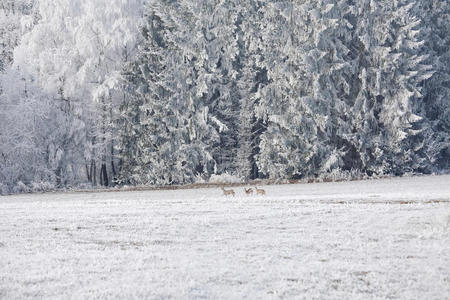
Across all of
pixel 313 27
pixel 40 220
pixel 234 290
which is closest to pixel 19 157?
pixel 313 27

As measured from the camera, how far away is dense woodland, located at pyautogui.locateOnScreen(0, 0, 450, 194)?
3628 centimetres

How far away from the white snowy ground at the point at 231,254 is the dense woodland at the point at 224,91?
1976cm

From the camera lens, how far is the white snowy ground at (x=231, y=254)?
7137 millimetres

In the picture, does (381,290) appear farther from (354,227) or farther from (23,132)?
(23,132)

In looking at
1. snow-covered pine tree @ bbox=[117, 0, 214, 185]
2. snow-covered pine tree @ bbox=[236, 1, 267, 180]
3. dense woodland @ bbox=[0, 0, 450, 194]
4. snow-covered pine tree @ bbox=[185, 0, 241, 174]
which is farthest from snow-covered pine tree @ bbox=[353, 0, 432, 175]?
snow-covered pine tree @ bbox=[117, 0, 214, 185]

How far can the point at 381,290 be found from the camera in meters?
7.07

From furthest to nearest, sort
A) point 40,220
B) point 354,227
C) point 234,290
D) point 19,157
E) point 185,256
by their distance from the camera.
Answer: point 19,157 → point 40,220 → point 354,227 → point 185,256 → point 234,290

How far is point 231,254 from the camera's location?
31.5 feet

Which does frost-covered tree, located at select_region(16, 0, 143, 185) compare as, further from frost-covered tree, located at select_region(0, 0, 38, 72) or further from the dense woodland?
frost-covered tree, located at select_region(0, 0, 38, 72)

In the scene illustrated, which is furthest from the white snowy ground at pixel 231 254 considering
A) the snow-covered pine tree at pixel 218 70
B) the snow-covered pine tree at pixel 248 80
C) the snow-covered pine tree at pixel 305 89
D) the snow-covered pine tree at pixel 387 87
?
the snow-covered pine tree at pixel 218 70

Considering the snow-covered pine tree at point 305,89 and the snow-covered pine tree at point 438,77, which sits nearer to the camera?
the snow-covered pine tree at point 305,89

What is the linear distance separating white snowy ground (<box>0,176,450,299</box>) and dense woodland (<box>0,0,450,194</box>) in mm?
19757

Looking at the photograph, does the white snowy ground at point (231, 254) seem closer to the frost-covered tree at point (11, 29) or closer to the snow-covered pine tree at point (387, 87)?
the snow-covered pine tree at point (387, 87)

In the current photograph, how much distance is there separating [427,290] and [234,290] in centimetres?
230
